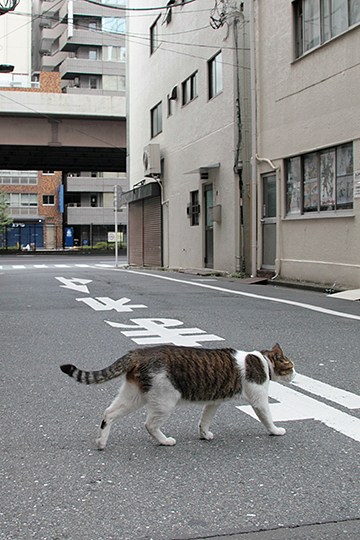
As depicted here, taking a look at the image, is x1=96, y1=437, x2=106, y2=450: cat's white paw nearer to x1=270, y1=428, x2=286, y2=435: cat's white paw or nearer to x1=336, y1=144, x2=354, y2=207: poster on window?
x1=270, y1=428, x2=286, y2=435: cat's white paw

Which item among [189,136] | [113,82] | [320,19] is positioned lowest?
[189,136]

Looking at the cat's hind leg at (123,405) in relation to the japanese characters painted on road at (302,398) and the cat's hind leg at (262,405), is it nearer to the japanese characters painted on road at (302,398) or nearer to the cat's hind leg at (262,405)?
the cat's hind leg at (262,405)

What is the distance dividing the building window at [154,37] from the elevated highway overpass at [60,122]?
16.1 ft

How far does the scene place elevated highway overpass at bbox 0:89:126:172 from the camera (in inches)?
1297

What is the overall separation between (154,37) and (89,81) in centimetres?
4455

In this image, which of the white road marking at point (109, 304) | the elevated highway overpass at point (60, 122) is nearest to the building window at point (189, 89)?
the elevated highway overpass at point (60, 122)

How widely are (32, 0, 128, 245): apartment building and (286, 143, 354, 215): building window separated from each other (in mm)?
53408

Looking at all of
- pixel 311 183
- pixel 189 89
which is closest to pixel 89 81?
pixel 189 89

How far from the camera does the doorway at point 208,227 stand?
22.0 m

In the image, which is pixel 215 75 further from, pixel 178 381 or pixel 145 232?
pixel 178 381

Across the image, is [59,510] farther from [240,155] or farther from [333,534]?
[240,155]

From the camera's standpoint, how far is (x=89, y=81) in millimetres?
71750

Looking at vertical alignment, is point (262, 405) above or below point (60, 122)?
below

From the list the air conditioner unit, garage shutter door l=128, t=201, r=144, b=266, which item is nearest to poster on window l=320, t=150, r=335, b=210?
the air conditioner unit
